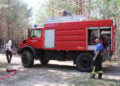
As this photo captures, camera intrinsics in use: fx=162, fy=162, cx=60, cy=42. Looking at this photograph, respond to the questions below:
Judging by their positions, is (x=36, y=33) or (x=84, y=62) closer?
(x=84, y=62)

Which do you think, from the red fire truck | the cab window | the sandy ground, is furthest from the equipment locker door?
the sandy ground

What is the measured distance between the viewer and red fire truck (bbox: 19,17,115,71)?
823cm

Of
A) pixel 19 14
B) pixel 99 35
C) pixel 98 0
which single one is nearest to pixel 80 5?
pixel 98 0

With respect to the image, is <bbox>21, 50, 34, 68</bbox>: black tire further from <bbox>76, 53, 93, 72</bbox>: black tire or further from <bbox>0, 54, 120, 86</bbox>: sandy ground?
<bbox>76, 53, 93, 72</bbox>: black tire

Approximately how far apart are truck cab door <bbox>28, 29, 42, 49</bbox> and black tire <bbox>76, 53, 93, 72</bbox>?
2.62 meters

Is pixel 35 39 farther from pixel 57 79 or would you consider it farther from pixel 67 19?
pixel 57 79

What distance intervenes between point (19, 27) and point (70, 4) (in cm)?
1456

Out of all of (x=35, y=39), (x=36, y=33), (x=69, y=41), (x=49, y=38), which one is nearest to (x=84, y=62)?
(x=69, y=41)

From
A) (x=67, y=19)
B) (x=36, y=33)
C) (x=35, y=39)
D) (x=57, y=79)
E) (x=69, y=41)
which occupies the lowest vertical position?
(x=57, y=79)

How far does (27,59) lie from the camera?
33.3 feet

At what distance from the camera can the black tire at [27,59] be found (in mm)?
10055

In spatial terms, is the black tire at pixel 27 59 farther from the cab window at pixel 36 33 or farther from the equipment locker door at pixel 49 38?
the equipment locker door at pixel 49 38

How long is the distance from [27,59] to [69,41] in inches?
121

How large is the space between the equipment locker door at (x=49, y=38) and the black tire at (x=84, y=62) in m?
1.81
